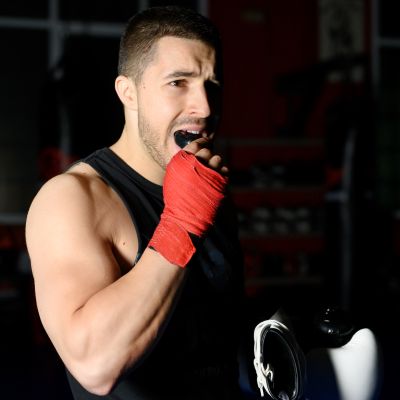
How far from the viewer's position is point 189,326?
1.23m

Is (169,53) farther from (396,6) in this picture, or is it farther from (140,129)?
(396,6)

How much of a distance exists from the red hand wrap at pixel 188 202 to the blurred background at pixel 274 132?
2625 mm

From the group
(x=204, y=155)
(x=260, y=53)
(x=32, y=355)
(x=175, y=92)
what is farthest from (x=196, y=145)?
(x=260, y=53)

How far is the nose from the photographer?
1274mm

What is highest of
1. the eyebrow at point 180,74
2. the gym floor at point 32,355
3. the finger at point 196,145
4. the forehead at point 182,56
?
the forehead at point 182,56

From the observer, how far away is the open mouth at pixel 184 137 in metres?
1.25

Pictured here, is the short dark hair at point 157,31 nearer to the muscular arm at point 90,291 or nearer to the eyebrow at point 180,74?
the eyebrow at point 180,74

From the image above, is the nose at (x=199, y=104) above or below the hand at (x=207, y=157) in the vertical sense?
above

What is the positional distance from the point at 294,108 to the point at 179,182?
14.3 ft

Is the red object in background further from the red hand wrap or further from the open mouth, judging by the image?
the red hand wrap

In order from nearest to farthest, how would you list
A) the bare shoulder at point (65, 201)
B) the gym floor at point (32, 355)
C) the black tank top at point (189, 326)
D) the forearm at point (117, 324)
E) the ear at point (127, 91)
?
the forearm at point (117, 324) → the bare shoulder at point (65, 201) → the black tank top at point (189, 326) → the ear at point (127, 91) → the gym floor at point (32, 355)

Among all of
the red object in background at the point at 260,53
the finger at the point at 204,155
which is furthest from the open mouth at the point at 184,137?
the red object in background at the point at 260,53

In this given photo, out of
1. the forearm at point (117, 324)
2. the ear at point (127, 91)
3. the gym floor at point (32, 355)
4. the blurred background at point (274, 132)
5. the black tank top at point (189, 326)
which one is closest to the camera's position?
the forearm at point (117, 324)

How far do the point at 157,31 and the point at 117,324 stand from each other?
0.62 m
